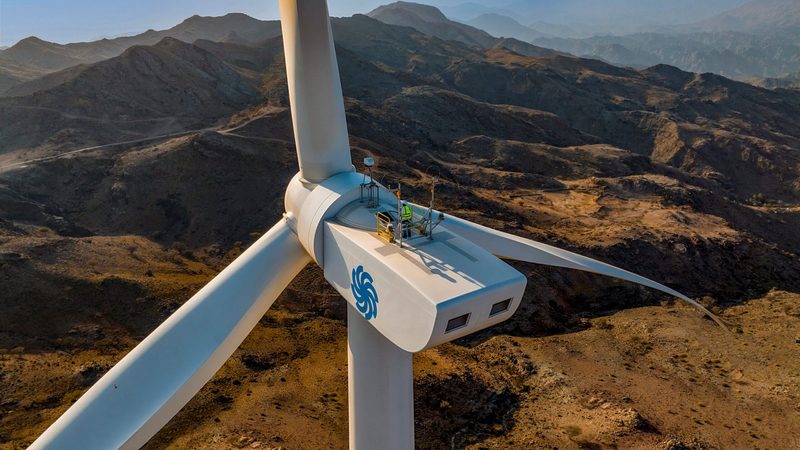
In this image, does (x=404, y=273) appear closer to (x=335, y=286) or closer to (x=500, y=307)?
(x=500, y=307)

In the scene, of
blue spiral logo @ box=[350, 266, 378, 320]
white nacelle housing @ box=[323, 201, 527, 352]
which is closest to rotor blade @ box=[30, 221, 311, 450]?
white nacelle housing @ box=[323, 201, 527, 352]

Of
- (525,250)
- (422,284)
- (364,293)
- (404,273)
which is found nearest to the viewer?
(422,284)

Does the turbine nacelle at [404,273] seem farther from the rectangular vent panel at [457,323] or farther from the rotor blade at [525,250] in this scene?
the rotor blade at [525,250]

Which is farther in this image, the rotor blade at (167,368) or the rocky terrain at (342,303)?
the rocky terrain at (342,303)

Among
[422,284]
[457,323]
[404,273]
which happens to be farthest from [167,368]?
[457,323]

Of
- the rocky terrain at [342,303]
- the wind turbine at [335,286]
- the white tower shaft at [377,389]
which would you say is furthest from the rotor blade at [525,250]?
the rocky terrain at [342,303]

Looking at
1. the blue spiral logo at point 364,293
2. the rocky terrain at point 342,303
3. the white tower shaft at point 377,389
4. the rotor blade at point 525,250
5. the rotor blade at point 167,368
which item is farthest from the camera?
the rocky terrain at point 342,303

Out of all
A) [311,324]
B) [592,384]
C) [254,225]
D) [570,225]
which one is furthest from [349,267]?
[570,225]
